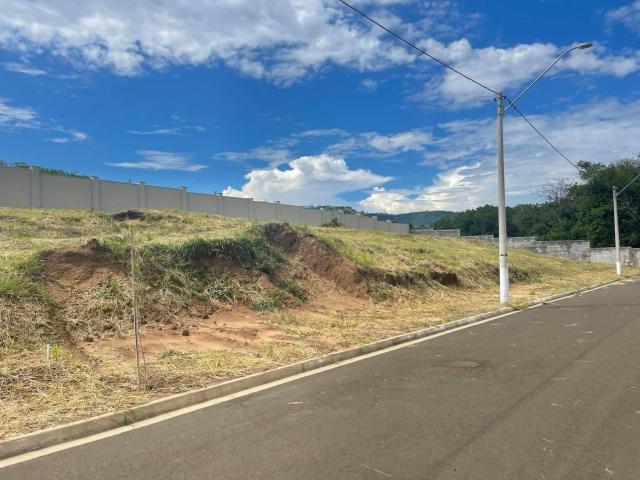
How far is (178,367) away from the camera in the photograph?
25.7ft

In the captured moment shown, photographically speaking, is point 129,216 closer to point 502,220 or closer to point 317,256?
point 317,256

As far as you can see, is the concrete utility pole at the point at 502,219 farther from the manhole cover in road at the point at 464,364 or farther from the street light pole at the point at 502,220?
the manhole cover in road at the point at 464,364

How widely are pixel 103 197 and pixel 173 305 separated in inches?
1025

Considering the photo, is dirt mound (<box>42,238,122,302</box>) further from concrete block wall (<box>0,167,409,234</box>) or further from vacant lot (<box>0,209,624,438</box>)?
concrete block wall (<box>0,167,409,234</box>)

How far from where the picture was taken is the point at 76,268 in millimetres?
11148

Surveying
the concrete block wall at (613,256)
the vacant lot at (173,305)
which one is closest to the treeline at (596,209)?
the concrete block wall at (613,256)

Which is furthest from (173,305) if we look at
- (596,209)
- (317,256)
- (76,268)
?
(596,209)

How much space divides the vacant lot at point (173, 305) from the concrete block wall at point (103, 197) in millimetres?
10968

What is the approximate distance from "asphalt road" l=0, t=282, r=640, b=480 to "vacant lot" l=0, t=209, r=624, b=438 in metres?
1.11

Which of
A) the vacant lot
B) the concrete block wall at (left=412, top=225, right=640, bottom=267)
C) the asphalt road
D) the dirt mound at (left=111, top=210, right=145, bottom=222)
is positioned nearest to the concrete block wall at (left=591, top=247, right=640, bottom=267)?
the concrete block wall at (left=412, top=225, right=640, bottom=267)

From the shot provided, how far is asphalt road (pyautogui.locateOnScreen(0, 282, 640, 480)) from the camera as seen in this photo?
4.32m

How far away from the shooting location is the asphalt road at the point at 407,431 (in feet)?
14.2

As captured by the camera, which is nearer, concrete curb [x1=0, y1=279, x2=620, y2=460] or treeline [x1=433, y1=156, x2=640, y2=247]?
concrete curb [x1=0, y1=279, x2=620, y2=460]

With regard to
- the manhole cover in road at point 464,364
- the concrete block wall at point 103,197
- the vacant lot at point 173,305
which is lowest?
the manhole cover in road at point 464,364
